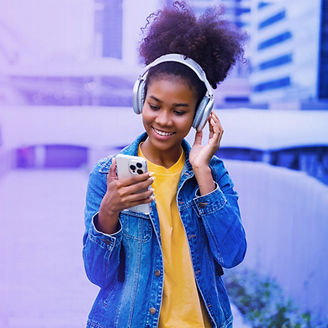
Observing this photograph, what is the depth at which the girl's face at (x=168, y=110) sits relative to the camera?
122 centimetres

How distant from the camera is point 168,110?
1.23 m

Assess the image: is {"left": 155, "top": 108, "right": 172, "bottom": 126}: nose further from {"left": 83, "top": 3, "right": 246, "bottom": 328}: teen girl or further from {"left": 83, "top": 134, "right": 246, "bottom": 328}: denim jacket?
{"left": 83, "top": 134, "right": 246, "bottom": 328}: denim jacket

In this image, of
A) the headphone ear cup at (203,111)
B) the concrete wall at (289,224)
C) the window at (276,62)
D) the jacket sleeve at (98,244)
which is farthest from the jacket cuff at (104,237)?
the window at (276,62)

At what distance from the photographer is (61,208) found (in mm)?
2627

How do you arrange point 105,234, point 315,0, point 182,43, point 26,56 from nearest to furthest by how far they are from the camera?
point 105,234, point 182,43, point 26,56, point 315,0

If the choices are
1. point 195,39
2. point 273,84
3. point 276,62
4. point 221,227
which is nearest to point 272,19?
point 276,62

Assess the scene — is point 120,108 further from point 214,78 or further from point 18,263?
point 214,78

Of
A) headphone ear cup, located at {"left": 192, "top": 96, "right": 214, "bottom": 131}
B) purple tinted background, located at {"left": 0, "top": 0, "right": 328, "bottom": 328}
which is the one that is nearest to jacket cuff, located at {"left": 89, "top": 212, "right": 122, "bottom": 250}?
headphone ear cup, located at {"left": 192, "top": 96, "right": 214, "bottom": 131}

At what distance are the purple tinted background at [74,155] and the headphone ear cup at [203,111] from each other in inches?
49.0

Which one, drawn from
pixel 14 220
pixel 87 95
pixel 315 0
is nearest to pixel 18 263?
pixel 14 220

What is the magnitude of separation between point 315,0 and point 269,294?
1685 millimetres

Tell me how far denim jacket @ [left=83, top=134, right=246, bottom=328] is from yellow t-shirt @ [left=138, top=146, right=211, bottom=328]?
2cm

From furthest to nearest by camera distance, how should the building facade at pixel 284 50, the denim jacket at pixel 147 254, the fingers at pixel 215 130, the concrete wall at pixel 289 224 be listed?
1. the concrete wall at pixel 289 224
2. the building facade at pixel 284 50
3. the fingers at pixel 215 130
4. the denim jacket at pixel 147 254

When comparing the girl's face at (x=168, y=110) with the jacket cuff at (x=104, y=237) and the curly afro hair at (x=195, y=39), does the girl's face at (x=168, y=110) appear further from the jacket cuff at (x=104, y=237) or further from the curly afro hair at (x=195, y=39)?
the jacket cuff at (x=104, y=237)
